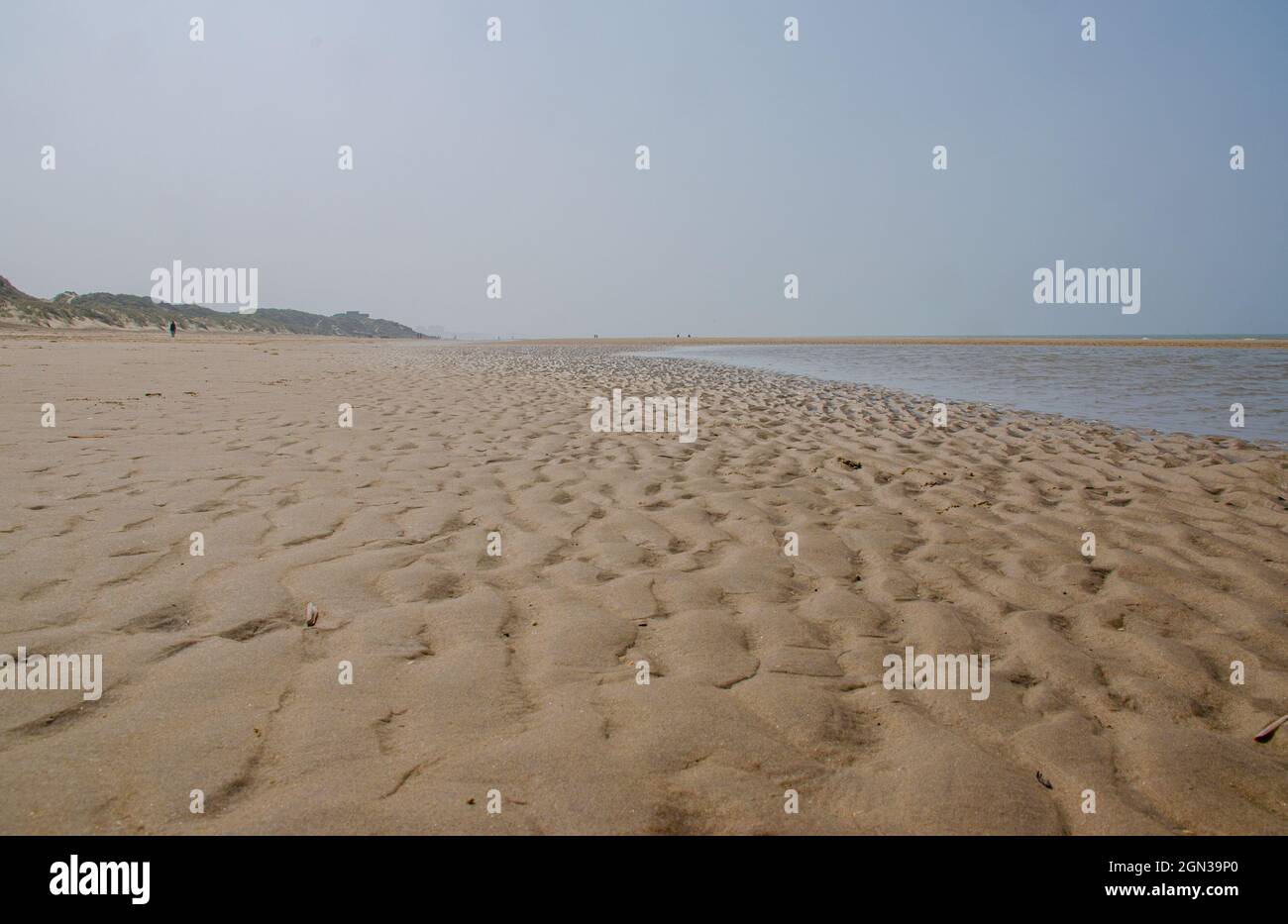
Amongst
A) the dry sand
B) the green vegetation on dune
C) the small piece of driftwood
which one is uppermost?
the green vegetation on dune

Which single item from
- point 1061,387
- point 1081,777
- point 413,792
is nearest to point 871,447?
point 1081,777

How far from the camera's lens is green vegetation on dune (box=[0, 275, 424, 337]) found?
127 ft

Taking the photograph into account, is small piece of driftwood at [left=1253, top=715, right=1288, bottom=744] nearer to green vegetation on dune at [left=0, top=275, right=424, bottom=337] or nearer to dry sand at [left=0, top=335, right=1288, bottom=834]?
dry sand at [left=0, top=335, right=1288, bottom=834]

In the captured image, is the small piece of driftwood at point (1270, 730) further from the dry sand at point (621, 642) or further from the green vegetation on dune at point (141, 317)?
the green vegetation on dune at point (141, 317)

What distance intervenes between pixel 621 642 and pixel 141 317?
64.1 m

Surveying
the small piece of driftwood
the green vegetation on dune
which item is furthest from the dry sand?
the green vegetation on dune

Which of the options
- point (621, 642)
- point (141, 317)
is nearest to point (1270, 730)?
point (621, 642)

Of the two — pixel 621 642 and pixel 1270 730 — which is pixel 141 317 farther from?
pixel 1270 730

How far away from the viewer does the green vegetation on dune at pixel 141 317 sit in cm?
3862

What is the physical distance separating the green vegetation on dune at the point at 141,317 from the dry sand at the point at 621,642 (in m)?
43.3

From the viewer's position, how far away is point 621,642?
122 inches

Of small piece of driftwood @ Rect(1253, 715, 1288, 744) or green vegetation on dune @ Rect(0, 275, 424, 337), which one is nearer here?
small piece of driftwood @ Rect(1253, 715, 1288, 744)

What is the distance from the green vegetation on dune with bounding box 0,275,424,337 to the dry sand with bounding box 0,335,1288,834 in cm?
4332

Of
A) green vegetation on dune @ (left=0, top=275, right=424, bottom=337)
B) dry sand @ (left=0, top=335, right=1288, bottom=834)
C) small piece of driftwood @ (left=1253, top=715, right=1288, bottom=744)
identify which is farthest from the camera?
green vegetation on dune @ (left=0, top=275, right=424, bottom=337)
